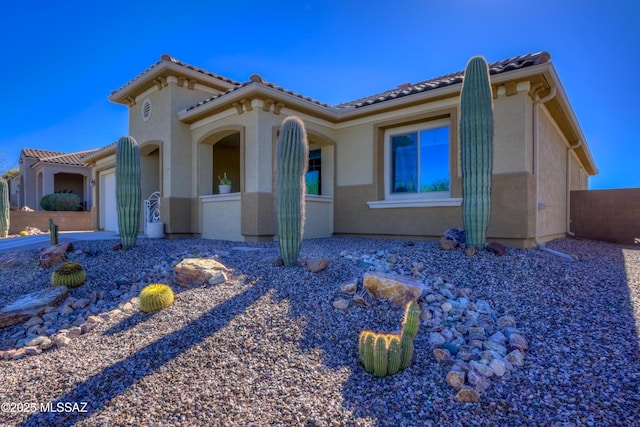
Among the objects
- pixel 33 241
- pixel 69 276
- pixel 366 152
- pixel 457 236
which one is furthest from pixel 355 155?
pixel 33 241

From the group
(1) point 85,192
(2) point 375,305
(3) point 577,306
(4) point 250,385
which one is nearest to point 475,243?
(3) point 577,306

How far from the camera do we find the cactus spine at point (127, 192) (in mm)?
8008

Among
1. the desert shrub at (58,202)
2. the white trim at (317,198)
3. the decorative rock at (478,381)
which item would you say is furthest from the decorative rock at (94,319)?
the desert shrub at (58,202)

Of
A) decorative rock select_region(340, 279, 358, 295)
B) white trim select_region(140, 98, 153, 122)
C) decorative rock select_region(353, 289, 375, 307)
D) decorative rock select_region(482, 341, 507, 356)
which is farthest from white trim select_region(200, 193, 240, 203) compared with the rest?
decorative rock select_region(482, 341, 507, 356)

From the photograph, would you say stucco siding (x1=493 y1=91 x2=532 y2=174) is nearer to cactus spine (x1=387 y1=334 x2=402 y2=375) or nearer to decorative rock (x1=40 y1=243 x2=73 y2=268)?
cactus spine (x1=387 y1=334 x2=402 y2=375)

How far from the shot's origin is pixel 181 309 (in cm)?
468

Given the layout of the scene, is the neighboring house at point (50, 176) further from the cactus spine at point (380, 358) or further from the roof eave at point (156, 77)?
the cactus spine at point (380, 358)

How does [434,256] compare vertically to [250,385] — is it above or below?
above

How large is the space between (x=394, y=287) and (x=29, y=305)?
16.5 ft

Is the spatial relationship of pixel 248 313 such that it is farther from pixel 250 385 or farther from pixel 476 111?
pixel 476 111

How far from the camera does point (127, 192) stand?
8016 mm

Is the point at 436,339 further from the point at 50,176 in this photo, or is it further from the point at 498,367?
the point at 50,176

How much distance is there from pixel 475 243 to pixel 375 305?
2.63 meters

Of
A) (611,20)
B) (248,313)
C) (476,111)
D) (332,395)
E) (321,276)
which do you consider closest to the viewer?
(332,395)
